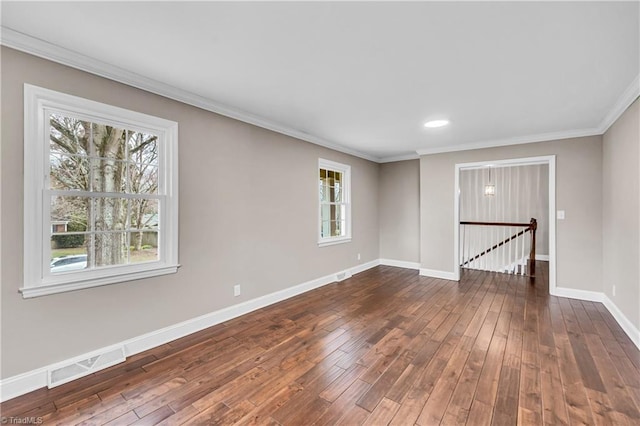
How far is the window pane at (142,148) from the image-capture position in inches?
101

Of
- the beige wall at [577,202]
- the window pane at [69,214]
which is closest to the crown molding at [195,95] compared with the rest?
the beige wall at [577,202]

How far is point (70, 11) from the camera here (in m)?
1.66

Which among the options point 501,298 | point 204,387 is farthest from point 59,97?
point 501,298

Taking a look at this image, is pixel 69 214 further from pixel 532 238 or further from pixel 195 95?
pixel 532 238

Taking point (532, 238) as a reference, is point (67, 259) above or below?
above

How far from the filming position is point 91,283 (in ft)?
7.41

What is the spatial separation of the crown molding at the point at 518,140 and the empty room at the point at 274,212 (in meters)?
0.05

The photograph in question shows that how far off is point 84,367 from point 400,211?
216 inches

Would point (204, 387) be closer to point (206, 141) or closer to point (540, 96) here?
point (206, 141)

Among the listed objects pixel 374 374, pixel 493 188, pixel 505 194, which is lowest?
pixel 374 374

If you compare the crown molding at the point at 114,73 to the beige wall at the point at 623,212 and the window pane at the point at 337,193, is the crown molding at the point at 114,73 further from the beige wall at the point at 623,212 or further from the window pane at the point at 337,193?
the beige wall at the point at 623,212

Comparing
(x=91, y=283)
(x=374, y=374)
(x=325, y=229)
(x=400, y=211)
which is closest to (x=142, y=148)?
(x=91, y=283)

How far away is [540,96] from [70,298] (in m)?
4.58

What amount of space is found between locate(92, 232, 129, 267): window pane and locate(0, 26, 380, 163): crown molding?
52.3 inches
